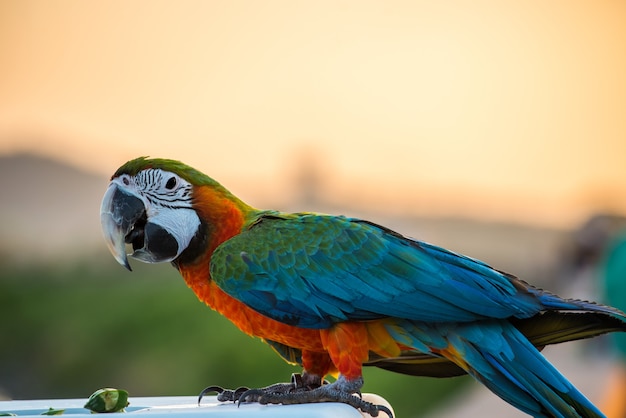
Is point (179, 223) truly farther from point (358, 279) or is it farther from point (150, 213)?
point (358, 279)

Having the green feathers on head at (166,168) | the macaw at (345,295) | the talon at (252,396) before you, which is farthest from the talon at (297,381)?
the green feathers on head at (166,168)

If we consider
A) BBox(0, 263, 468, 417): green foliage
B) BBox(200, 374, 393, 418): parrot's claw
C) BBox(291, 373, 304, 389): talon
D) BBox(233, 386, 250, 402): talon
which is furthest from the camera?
BBox(0, 263, 468, 417): green foliage

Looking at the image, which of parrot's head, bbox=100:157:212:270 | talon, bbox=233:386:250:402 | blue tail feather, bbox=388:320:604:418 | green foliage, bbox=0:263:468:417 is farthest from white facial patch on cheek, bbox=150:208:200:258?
green foliage, bbox=0:263:468:417

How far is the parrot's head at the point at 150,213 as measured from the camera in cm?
235

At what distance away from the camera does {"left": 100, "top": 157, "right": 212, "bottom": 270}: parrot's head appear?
7.70 feet

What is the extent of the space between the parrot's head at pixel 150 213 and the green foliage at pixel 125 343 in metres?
8.98

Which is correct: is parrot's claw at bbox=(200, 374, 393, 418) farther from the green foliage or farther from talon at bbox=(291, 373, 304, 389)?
the green foliage

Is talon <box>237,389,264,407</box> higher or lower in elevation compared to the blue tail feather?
lower

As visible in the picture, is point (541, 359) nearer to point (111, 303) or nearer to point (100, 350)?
point (100, 350)

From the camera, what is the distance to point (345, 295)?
2160mm

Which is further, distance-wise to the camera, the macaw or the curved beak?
the curved beak

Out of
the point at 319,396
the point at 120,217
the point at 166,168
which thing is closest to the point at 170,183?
the point at 166,168

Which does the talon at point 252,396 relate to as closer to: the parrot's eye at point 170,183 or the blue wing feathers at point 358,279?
the blue wing feathers at point 358,279

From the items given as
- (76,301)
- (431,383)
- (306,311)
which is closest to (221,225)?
(306,311)
